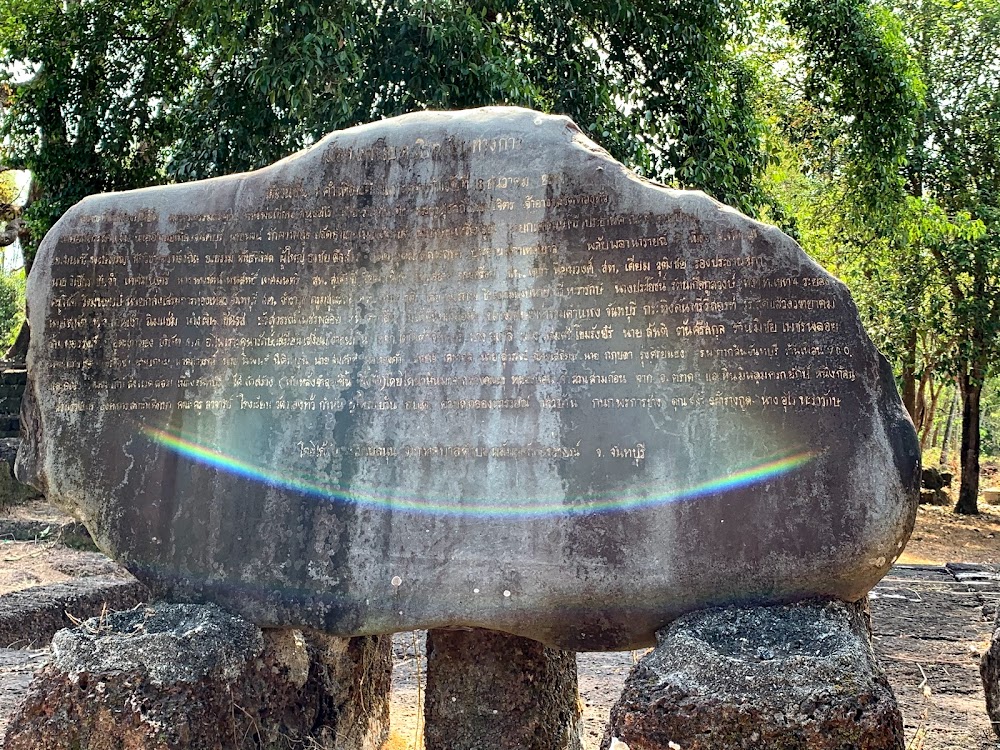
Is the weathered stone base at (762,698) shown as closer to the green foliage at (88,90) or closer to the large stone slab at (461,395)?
the large stone slab at (461,395)

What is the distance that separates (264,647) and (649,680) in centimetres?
142

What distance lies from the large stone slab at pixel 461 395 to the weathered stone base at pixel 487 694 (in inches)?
24.4

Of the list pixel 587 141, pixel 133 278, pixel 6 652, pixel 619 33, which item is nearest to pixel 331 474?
pixel 133 278

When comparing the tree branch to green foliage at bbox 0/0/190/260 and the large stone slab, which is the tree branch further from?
the large stone slab

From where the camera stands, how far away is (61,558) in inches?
306

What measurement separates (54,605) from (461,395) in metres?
3.82

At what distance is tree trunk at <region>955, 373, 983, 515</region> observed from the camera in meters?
12.3

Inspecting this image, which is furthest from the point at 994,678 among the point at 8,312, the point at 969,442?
the point at 8,312

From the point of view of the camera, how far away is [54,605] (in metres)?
5.73

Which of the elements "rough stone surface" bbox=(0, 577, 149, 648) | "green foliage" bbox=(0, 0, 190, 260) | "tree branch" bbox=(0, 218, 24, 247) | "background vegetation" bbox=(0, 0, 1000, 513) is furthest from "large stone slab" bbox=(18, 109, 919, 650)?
"tree branch" bbox=(0, 218, 24, 247)

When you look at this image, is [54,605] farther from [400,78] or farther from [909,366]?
[909,366]

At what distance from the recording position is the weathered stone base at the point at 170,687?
9.22ft

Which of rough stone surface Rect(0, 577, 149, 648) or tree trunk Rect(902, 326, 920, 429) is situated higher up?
tree trunk Rect(902, 326, 920, 429)

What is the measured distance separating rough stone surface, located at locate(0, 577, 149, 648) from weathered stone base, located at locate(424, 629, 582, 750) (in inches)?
99.6
